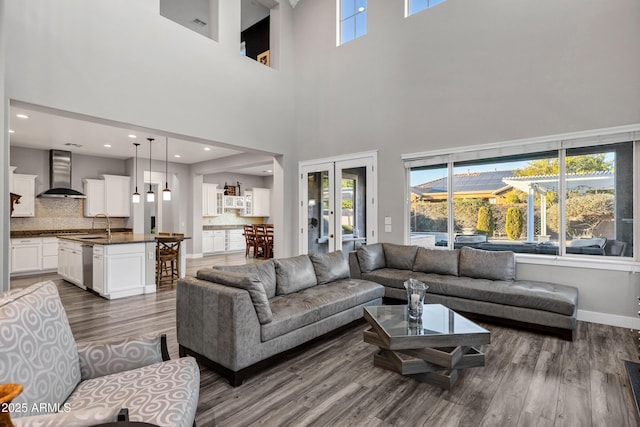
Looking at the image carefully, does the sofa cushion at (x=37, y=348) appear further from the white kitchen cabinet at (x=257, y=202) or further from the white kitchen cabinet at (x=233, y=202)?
the white kitchen cabinet at (x=257, y=202)

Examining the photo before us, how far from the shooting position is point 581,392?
237 cm

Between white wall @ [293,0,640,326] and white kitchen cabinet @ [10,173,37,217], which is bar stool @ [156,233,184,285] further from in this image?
white kitchen cabinet @ [10,173,37,217]

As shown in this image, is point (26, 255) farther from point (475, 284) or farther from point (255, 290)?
point (475, 284)

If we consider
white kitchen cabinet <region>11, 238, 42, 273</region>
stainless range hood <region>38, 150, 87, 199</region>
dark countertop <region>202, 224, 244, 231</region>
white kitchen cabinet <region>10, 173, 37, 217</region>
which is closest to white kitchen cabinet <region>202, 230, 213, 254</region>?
dark countertop <region>202, 224, 244, 231</region>

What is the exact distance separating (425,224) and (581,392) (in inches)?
123

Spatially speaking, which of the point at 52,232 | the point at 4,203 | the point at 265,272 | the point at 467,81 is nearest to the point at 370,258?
the point at 265,272

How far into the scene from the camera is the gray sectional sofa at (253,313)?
2496mm

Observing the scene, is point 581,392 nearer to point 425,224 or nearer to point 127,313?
point 425,224

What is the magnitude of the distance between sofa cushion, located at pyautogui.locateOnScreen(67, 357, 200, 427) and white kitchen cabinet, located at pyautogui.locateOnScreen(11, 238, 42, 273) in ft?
24.8

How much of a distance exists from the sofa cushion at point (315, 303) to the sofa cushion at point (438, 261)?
883mm

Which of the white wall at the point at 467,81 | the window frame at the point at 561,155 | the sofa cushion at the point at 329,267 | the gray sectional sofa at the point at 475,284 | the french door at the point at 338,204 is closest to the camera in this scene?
the gray sectional sofa at the point at 475,284

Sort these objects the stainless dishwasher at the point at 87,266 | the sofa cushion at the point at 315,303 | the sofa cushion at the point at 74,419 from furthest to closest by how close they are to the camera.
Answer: the stainless dishwasher at the point at 87,266
the sofa cushion at the point at 315,303
the sofa cushion at the point at 74,419

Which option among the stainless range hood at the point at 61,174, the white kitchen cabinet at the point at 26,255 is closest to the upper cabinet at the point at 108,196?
the stainless range hood at the point at 61,174

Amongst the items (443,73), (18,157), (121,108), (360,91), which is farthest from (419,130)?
(18,157)
